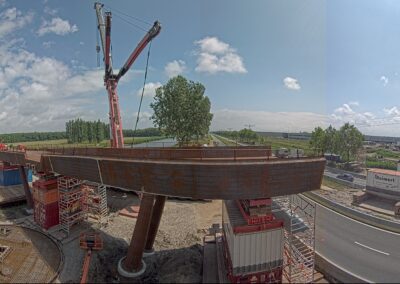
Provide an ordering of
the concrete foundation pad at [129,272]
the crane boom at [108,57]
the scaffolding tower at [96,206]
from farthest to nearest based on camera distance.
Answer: the crane boom at [108,57]
the scaffolding tower at [96,206]
the concrete foundation pad at [129,272]

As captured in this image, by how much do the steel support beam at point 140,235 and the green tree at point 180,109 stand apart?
3139cm

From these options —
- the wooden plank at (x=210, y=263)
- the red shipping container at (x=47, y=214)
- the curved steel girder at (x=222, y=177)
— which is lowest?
the wooden plank at (x=210, y=263)

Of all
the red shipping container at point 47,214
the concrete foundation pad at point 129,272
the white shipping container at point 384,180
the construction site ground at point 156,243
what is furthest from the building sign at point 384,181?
the red shipping container at point 47,214

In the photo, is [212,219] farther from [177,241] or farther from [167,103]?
[167,103]

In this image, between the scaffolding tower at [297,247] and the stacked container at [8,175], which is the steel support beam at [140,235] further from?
the stacked container at [8,175]

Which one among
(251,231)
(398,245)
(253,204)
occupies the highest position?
(253,204)

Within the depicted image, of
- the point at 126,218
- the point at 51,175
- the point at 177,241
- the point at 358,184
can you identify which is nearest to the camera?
the point at 177,241

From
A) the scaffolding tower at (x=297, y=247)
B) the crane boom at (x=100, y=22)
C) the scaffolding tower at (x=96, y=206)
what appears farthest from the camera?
the crane boom at (x=100, y=22)

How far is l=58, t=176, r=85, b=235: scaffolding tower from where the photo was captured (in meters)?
22.1

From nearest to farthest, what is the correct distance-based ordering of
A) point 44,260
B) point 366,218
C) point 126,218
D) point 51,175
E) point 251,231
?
point 251,231
point 44,260
point 51,175
point 126,218
point 366,218

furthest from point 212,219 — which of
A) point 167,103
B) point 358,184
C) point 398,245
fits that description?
point 358,184

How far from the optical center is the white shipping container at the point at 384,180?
3294 cm

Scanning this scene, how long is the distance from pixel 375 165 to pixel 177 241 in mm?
63548

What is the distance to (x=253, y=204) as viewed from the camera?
12.9 m
